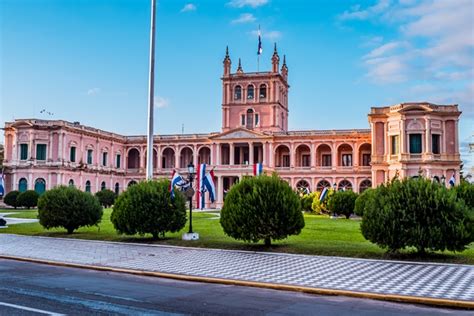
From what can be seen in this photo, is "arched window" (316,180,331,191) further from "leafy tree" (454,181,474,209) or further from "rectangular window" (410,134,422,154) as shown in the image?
"leafy tree" (454,181,474,209)

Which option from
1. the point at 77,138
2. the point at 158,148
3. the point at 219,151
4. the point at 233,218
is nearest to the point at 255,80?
the point at 219,151

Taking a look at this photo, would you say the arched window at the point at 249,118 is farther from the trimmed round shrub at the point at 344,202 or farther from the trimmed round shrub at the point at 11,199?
the trimmed round shrub at the point at 344,202

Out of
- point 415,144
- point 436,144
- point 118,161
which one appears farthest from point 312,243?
point 118,161

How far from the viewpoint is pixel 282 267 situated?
13086 mm

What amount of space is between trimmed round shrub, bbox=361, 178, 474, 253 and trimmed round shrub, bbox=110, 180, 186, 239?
7463 mm

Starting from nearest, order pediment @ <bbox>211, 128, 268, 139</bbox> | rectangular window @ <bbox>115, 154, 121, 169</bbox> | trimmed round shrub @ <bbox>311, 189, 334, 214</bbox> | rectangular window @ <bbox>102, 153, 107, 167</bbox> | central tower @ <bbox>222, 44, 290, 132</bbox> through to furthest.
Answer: trimmed round shrub @ <bbox>311, 189, 334, 214</bbox> < pediment @ <bbox>211, 128, 268, 139</bbox> < rectangular window @ <bbox>102, 153, 107, 167</bbox> < central tower @ <bbox>222, 44, 290, 132</bbox> < rectangular window @ <bbox>115, 154, 121, 169</bbox>

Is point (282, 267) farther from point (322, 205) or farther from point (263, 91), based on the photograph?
point (263, 91)

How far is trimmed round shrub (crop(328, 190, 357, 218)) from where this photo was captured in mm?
35938

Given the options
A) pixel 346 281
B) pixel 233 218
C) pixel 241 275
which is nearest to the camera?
pixel 346 281

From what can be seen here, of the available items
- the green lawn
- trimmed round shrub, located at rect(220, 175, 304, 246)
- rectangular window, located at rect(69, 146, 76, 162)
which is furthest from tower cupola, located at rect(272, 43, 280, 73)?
trimmed round shrub, located at rect(220, 175, 304, 246)

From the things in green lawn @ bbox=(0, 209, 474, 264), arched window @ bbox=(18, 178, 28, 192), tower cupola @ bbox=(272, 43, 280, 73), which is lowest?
green lawn @ bbox=(0, 209, 474, 264)

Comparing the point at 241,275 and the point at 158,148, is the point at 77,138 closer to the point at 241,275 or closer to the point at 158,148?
the point at 158,148

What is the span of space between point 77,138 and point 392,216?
54487mm

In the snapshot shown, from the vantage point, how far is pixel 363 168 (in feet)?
204
